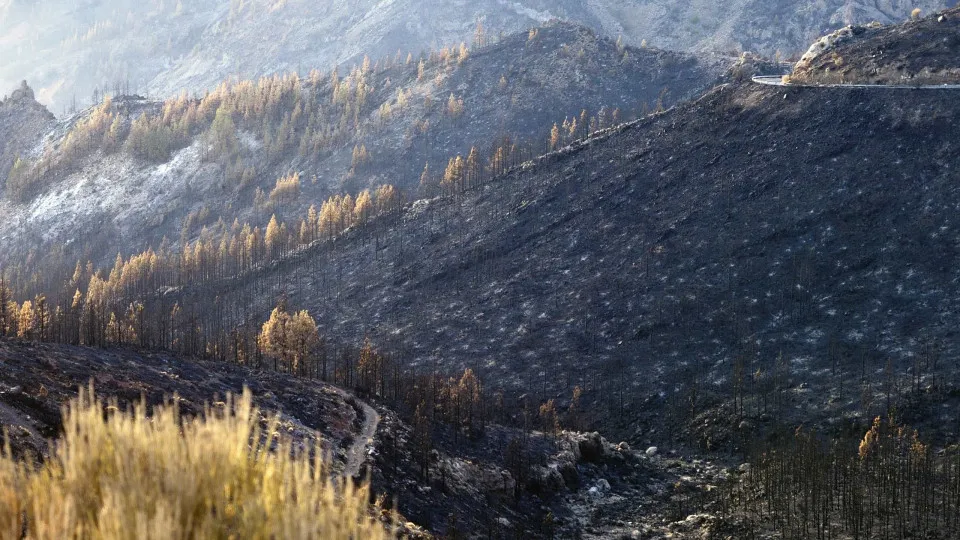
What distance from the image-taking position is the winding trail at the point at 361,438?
1952 inches

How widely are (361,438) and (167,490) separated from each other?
151 feet

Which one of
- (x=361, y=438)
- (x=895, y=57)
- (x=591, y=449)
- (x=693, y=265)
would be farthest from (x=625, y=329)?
(x=895, y=57)

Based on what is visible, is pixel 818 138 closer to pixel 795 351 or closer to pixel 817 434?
pixel 795 351

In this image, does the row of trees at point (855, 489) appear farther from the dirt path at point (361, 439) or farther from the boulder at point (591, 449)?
the dirt path at point (361, 439)

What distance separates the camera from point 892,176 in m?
115

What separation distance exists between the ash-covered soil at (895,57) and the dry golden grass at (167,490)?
137 m

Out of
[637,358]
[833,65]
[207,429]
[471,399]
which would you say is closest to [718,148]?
[833,65]

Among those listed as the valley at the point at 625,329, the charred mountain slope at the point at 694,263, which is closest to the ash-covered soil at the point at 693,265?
the charred mountain slope at the point at 694,263

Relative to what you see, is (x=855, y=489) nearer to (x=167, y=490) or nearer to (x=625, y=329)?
(x=625, y=329)

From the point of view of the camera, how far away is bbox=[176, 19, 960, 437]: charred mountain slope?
9481cm

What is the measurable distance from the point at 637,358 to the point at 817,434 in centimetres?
2894

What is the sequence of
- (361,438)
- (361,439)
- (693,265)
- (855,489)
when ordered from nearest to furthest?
1. (361,439)
2. (361,438)
3. (855,489)
4. (693,265)

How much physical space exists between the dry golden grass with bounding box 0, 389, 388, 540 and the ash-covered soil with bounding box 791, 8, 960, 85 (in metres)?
137

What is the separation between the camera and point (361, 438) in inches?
2274
